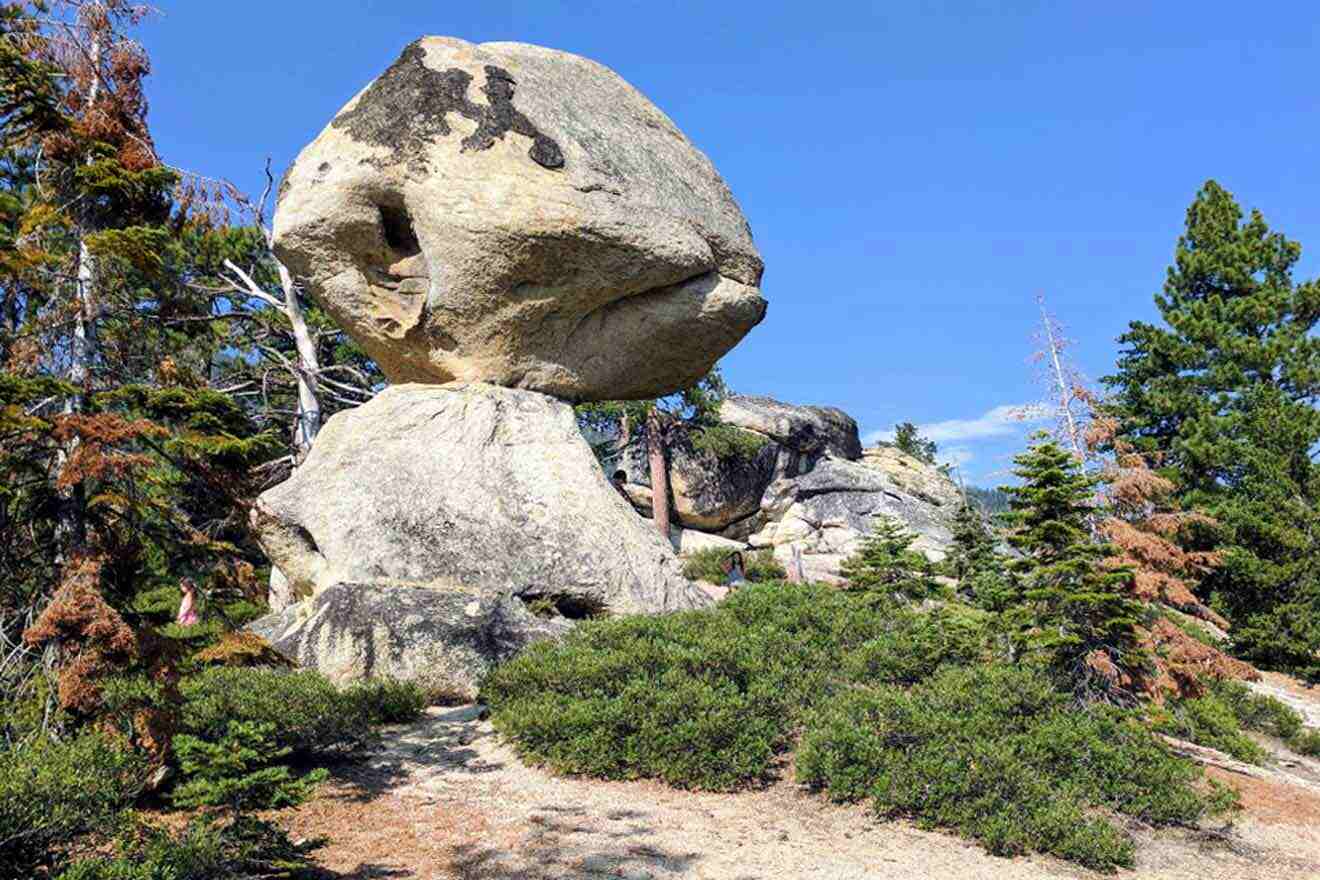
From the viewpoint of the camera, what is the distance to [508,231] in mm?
12117

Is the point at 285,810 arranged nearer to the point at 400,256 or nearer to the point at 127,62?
the point at 127,62

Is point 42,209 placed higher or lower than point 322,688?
higher

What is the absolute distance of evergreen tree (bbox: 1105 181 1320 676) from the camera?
883 inches

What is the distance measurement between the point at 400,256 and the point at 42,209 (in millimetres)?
6583

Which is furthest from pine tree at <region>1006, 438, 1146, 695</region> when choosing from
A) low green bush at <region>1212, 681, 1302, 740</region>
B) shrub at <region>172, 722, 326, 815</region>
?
shrub at <region>172, 722, 326, 815</region>

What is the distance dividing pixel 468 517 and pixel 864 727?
20.3 feet

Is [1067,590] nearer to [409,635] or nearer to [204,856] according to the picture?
[409,635]

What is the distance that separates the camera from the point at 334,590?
10445 mm

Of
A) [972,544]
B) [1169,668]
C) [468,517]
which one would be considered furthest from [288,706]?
[972,544]

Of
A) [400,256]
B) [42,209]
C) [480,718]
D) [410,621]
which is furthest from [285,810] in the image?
[400,256]

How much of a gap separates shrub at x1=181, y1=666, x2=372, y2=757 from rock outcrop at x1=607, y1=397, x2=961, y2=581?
24.8m

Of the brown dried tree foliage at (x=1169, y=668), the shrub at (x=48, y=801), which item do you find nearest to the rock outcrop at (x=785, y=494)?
the brown dried tree foliage at (x=1169, y=668)

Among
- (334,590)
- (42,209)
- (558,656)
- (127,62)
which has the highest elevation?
(127,62)

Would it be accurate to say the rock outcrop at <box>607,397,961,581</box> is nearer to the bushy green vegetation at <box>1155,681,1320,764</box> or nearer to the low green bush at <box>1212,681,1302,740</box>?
the low green bush at <box>1212,681,1302,740</box>
